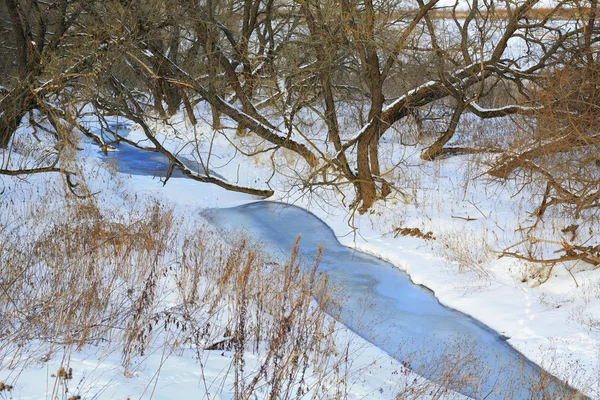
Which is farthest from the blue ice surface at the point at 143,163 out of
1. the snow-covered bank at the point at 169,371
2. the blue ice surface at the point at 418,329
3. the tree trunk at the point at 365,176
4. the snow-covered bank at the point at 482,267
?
the snow-covered bank at the point at 169,371

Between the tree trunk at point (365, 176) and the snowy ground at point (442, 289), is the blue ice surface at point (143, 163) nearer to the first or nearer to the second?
the snowy ground at point (442, 289)

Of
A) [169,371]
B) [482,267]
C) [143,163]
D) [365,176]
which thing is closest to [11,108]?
[365,176]

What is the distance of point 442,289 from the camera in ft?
28.6

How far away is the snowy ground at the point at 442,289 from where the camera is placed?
390cm

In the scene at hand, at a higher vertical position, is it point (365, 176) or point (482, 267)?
point (365, 176)

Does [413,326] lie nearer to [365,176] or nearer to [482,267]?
[482,267]

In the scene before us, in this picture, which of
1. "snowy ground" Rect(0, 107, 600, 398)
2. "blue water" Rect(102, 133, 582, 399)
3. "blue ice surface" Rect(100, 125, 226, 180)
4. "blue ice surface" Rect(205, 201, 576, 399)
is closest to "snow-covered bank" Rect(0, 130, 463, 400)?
"snowy ground" Rect(0, 107, 600, 398)

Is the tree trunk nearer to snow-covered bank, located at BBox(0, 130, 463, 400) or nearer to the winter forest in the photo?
the winter forest

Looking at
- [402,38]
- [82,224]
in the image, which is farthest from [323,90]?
[82,224]

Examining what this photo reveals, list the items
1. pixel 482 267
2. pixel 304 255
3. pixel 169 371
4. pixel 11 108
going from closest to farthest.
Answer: pixel 169 371 → pixel 482 267 → pixel 11 108 → pixel 304 255

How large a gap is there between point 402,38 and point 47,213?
20.6 feet

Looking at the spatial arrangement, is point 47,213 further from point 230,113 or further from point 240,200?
point 240,200

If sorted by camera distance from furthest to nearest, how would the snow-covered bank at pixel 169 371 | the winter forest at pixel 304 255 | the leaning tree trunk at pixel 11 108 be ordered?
the leaning tree trunk at pixel 11 108
the winter forest at pixel 304 255
the snow-covered bank at pixel 169 371

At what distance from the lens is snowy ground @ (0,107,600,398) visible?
12.8 feet
